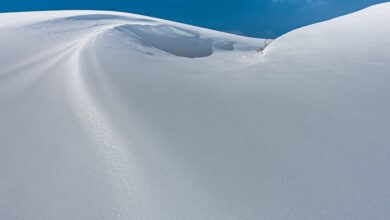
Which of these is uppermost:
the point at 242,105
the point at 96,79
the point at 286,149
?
the point at 96,79

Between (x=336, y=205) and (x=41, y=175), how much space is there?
112cm

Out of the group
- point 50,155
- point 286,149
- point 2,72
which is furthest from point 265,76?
point 2,72

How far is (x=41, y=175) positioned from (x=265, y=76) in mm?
1611

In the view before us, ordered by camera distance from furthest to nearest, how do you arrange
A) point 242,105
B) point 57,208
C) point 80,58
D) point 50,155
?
point 80,58 → point 242,105 → point 50,155 → point 57,208

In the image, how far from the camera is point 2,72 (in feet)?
6.45

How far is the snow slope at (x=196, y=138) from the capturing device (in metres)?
0.86

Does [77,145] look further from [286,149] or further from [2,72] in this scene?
[2,72]

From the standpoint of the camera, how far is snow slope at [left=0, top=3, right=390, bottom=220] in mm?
858

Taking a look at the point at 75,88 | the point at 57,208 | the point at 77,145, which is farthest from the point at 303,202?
the point at 75,88

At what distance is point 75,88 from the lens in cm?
167

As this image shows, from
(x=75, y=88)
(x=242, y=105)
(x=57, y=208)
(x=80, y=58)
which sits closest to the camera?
(x=57, y=208)

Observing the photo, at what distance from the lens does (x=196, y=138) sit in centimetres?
120

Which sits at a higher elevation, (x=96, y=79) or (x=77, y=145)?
(x=96, y=79)

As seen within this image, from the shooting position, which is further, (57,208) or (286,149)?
(286,149)
